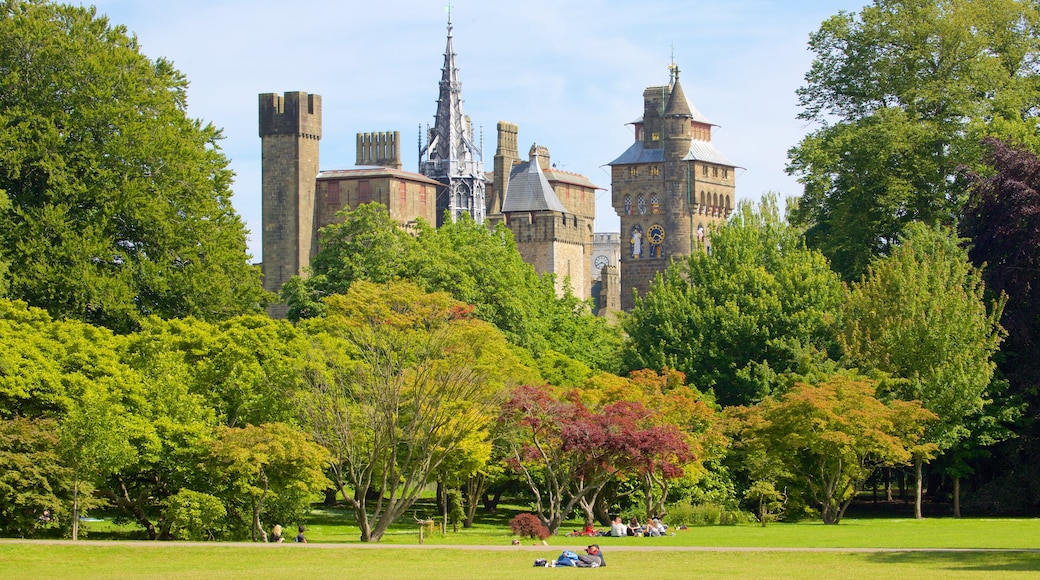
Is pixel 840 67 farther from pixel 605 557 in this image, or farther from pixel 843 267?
pixel 605 557

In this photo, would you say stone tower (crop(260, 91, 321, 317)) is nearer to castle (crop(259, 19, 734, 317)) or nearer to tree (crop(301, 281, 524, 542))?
castle (crop(259, 19, 734, 317))

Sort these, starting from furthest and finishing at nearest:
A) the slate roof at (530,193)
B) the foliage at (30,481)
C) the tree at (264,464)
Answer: the slate roof at (530,193) → the tree at (264,464) → the foliage at (30,481)

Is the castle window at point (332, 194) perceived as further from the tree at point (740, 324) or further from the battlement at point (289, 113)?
the tree at point (740, 324)

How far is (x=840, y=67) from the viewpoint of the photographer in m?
56.2

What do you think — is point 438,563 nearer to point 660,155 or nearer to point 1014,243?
point 1014,243

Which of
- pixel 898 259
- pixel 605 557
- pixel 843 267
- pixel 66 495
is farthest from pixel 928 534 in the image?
pixel 843 267

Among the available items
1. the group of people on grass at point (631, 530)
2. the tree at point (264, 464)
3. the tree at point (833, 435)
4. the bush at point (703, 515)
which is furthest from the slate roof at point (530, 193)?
the tree at point (264, 464)

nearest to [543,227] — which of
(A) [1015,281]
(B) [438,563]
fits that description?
(A) [1015,281]

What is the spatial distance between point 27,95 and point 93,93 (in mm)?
1974

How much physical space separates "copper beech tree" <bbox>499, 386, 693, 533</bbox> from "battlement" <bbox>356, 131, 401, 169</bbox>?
3755 inches

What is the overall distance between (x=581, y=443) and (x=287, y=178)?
2515 inches

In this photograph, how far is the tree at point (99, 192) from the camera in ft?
151

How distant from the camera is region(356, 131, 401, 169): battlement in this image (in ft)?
441

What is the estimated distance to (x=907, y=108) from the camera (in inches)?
2160
